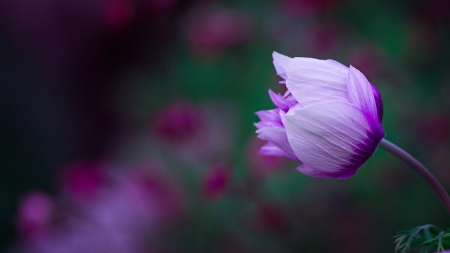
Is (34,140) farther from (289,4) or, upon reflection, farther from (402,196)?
(402,196)

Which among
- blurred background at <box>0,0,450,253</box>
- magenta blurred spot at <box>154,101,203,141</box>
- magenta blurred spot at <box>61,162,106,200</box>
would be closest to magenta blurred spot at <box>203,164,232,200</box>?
blurred background at <box>0,0,450,253</box>

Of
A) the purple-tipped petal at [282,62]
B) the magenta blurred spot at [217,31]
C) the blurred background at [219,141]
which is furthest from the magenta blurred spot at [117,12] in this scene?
the purple-tipped petal at [282,62]

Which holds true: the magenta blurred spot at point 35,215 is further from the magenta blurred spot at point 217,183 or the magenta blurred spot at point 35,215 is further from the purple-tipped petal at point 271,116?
the purple-tipped petal at point 271,116

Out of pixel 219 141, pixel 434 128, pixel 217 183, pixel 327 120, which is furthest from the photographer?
pixel 219 141

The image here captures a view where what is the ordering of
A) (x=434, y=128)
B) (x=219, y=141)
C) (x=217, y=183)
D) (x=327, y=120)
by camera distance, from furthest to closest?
1. (x=219, y=141)
2. (x=434, y=128)
3. (x=217, y=183)
4. (x=327, y=120)

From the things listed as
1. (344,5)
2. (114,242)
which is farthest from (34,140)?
(344,5)

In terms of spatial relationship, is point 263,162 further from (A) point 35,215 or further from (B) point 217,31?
(A) point 35,215

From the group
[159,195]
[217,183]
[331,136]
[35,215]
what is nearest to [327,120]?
[331,136]
